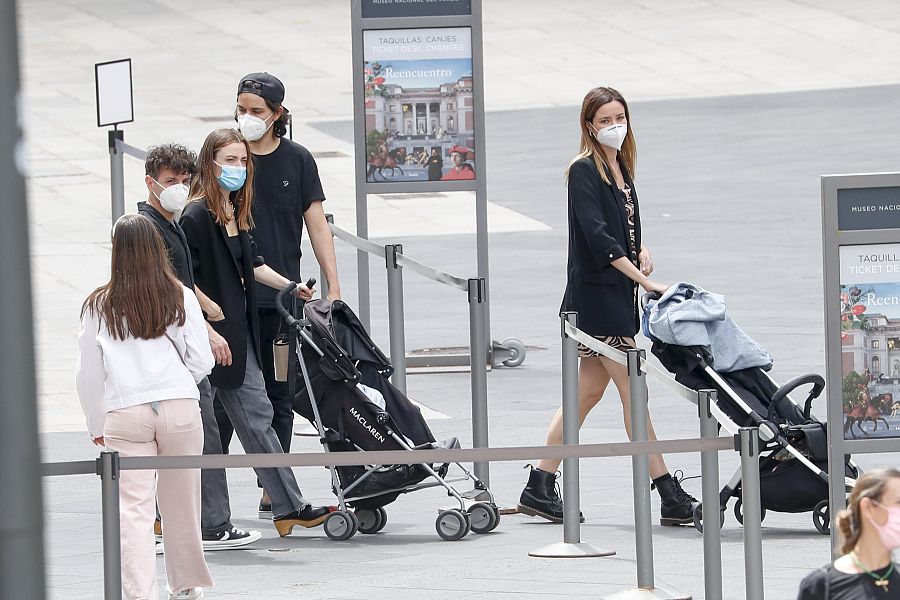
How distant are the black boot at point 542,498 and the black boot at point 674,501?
477 mm

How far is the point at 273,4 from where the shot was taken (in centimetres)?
3316

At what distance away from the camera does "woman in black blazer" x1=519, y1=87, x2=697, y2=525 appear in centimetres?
852

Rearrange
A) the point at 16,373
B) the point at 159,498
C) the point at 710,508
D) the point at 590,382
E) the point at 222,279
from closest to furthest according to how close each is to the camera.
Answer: the point at 16,373
the point at 710,508
the point at 159,498
the point at 222,279
the point at 590,382

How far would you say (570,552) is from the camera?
7973mm

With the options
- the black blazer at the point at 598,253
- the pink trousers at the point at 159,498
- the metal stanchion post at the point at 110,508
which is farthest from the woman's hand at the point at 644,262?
the metal stanchion post at the point at 110,508

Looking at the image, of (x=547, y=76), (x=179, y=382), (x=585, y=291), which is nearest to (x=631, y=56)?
(x=547, y=76)

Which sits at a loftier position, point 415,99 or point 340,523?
point 415,99

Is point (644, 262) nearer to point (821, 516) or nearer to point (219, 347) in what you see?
point (821, 516)

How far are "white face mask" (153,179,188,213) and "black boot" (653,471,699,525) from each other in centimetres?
238

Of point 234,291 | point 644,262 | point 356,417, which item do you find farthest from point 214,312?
point 644,262

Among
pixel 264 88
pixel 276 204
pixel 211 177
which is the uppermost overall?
pixel 264 88

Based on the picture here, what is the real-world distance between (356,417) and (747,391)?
1684 millimetres

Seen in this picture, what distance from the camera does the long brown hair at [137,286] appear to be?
6.91 meters

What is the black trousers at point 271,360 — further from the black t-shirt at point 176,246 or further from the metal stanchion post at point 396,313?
the black t-shirt at point 176,246
